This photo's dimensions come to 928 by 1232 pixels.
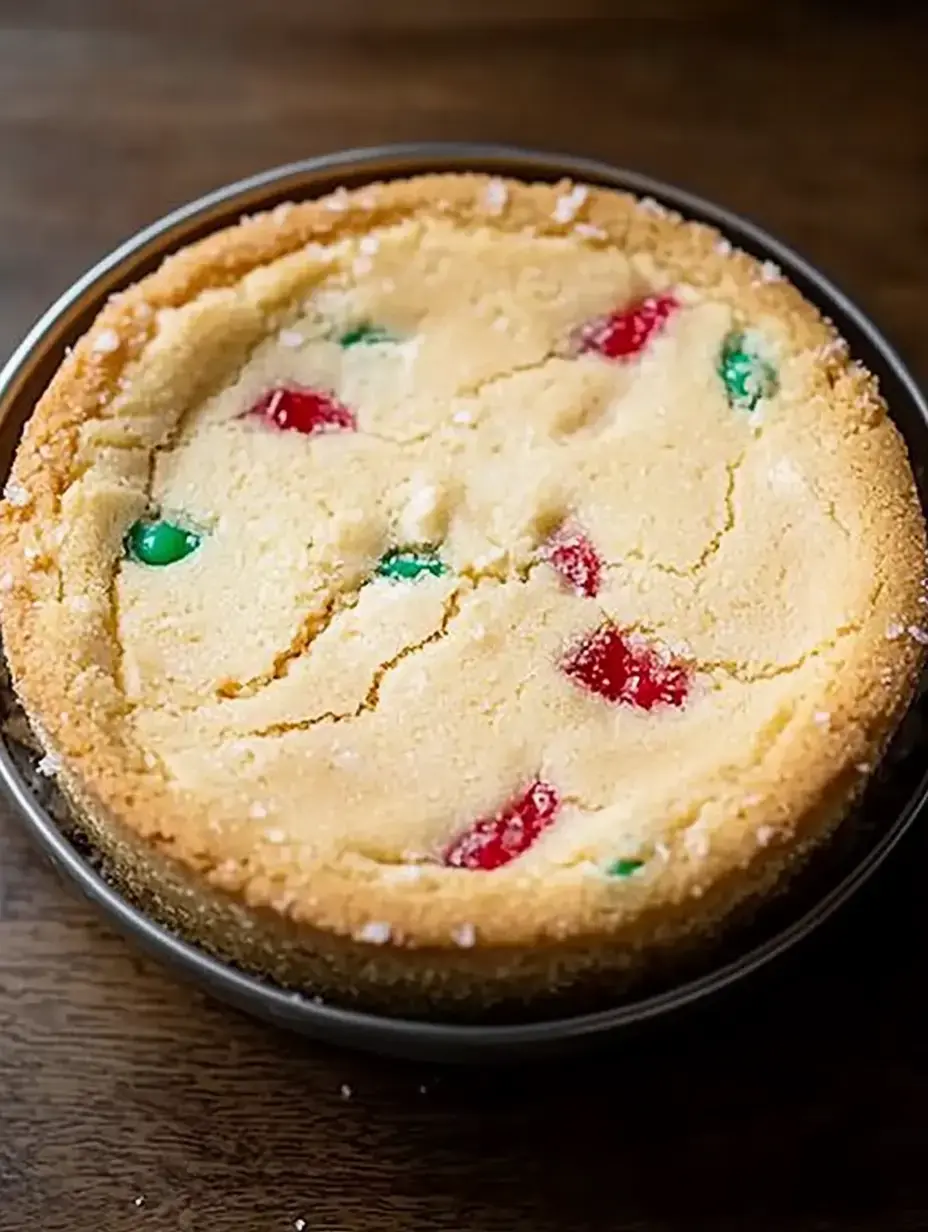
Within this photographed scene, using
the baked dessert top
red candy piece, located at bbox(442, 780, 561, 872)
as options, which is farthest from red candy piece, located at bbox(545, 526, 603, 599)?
red candy piece, located at bbox(442, 780, 561, 872)

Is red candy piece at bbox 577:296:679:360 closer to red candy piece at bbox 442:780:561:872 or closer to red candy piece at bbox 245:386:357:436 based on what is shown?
red candy piece at bbox 245:386:357:436

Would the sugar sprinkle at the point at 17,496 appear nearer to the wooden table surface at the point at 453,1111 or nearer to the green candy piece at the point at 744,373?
the wooden table surface at the point at 453,1111

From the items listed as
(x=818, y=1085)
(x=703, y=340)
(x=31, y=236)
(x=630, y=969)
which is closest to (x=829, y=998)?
(x=818, y=1085)

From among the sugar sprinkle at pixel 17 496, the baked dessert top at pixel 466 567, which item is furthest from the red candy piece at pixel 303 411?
the sugar sprinkle at pixel 17 496

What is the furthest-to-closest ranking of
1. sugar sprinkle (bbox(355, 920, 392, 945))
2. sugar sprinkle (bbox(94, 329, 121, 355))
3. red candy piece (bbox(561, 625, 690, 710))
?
sugar sprinkle (bbox(94, 329, 121, 355)) < red candy piece (bbox(561, 625, 690, 710)) < sugar sprinkle (bbox(355, 920, 392, 945))

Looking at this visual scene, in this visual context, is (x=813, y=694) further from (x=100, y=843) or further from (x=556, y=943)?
(x=100, y=843)

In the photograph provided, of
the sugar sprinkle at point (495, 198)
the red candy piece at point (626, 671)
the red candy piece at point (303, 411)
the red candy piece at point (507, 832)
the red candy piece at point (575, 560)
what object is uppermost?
the sugar sprinkle at point (495, 198)

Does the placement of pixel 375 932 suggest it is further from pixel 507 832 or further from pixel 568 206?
pixel 568 206

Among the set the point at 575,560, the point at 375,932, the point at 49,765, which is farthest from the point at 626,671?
the point at 49,765
